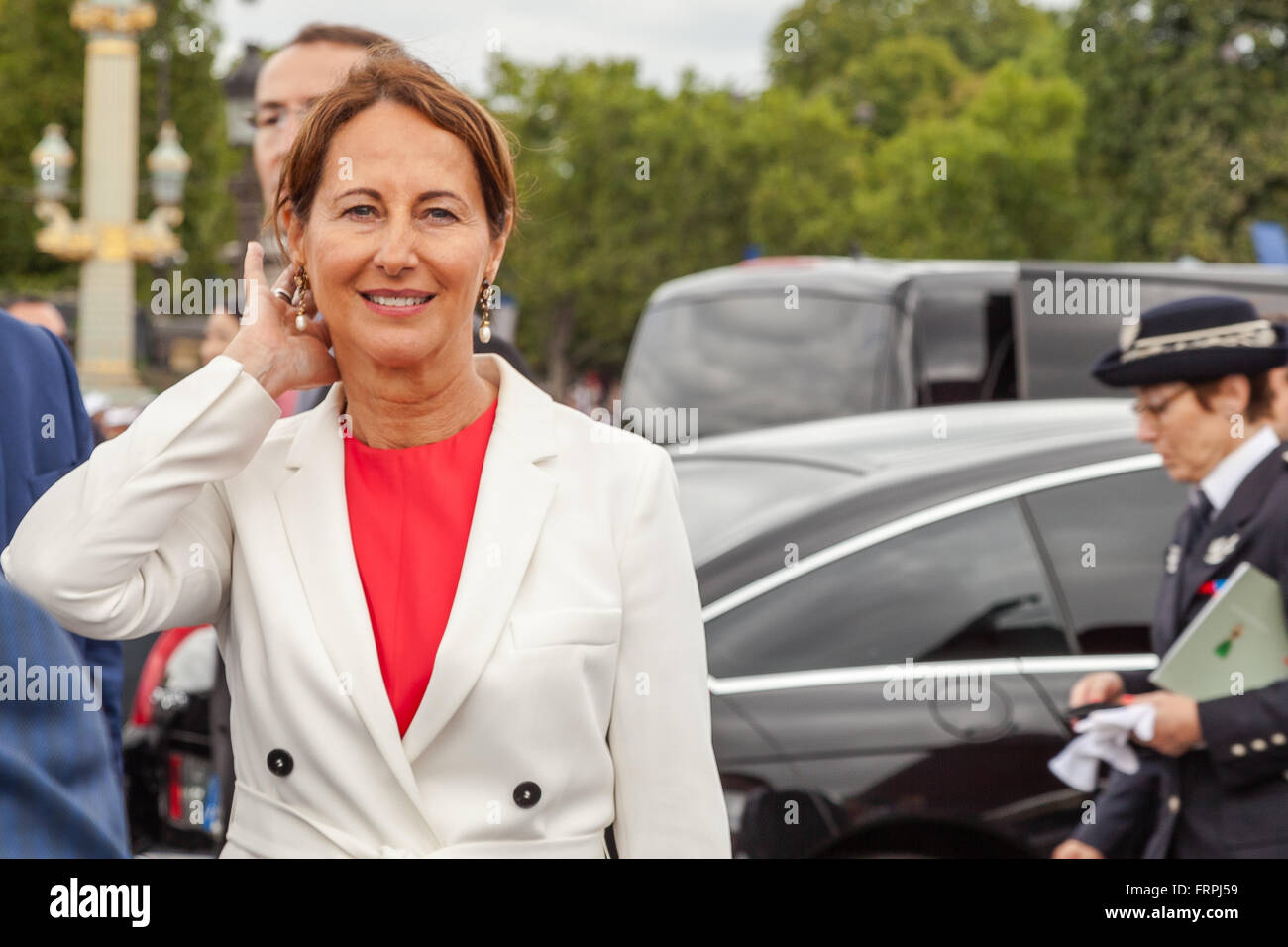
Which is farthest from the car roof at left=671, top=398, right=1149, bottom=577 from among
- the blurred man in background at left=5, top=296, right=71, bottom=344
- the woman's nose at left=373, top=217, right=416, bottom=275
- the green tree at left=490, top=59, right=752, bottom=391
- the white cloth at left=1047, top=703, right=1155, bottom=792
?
the green tree at left=490, top=59, right=752, bottom=391

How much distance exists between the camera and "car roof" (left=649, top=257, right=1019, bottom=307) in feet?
32.7

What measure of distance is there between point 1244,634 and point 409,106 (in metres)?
2.09

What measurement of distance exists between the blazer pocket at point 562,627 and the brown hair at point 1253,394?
204 centimetres

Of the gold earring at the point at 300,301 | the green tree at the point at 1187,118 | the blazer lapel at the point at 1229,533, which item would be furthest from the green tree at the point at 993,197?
the gold earring at the point at 300,301

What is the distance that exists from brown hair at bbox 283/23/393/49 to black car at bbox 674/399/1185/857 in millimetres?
1413

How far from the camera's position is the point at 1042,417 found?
201 inches

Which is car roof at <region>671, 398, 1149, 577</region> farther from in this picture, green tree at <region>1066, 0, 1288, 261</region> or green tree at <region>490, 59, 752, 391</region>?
green tree at <region>490, 59, 752, 391</region>

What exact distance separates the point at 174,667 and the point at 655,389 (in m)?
5.10

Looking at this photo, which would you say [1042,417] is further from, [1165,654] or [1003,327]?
[1003,327]

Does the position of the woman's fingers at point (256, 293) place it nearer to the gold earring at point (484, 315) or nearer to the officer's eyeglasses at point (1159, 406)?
the gold earring at point (484, 315)

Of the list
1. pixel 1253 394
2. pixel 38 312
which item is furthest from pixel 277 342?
pixel 38 312

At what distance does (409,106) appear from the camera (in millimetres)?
2516

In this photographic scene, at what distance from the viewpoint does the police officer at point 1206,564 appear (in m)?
3.64
